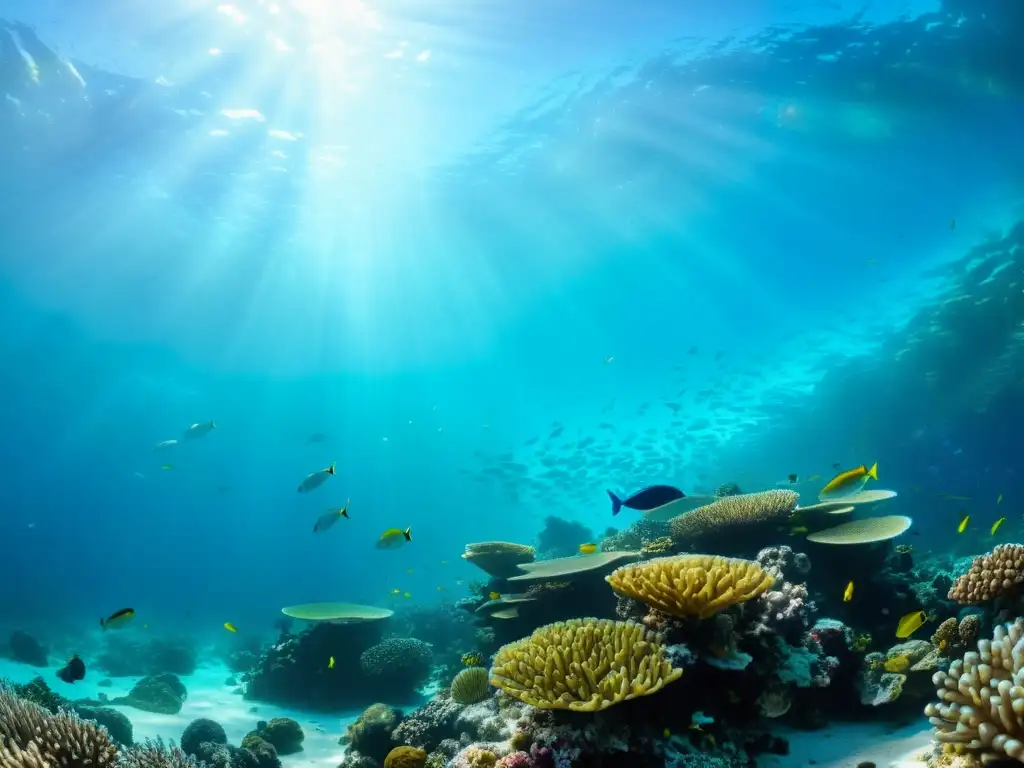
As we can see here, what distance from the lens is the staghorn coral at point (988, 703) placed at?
2.73 metres

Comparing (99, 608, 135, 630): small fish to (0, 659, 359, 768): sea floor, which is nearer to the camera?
(99, 608, 135, 630): small fish

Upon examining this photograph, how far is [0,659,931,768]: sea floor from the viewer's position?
4035 millimetres

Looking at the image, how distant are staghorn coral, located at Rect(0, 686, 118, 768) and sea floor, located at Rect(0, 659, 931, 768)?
290 cm

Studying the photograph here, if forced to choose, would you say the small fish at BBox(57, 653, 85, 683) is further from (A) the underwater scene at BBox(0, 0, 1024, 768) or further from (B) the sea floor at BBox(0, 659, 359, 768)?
(B) the sea floor at BBox(0, 659, 359, 768)

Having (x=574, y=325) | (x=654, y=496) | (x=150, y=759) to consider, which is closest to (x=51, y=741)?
(x=150, y=759)

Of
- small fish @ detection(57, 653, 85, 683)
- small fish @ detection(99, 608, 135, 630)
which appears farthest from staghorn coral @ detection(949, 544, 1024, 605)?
small fish @ detection(57, 653, 85, 683)

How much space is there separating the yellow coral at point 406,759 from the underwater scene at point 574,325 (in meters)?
0.08

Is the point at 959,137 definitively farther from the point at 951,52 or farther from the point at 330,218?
the point at 330,218

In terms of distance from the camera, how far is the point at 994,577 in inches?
184

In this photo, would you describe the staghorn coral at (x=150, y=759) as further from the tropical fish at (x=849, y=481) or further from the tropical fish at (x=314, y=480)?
the tropical fish at (x=314, y=480)

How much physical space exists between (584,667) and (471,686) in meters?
3.56

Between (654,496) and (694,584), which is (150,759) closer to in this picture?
(694,584)

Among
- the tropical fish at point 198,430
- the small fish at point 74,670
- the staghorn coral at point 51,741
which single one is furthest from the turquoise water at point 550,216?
the staghorn coral at point 51,741

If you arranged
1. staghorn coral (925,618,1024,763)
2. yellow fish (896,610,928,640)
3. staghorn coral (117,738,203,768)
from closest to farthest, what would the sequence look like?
staghorn coral (925,618,1024,763), staghorn coral (117,738,203,768), yellow fish (896,610,928,640)
